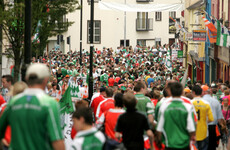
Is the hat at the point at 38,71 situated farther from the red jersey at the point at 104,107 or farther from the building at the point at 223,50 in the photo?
the building at the point at 223,50

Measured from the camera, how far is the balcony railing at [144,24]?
62.2 metres

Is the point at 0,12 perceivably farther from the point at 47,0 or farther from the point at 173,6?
the point at 173,6

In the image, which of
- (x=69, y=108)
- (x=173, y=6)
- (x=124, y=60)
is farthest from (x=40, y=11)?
(x=124, y=60)

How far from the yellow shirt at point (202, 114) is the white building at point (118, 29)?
4955 cm

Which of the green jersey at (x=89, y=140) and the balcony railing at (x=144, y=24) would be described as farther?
the balcony railing at (x=144, y=24)

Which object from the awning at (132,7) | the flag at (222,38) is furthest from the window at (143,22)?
the flag at (222,38)

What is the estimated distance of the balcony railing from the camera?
62.2 meters

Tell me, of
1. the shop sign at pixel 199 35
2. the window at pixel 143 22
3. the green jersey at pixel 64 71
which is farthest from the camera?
the window at pixel 143 22

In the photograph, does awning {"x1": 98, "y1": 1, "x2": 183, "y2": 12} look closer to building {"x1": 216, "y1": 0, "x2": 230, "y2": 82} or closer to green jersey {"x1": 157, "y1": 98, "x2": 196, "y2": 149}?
building {"x1": 216, "y1": 0, "x2": 230, "y2": 82}

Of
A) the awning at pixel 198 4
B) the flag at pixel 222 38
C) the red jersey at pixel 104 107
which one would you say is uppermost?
the awning at pixel 198 4

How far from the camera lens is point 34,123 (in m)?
5.11

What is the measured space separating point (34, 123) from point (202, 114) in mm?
5173

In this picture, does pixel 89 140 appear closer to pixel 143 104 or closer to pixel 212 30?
pixel 143 104

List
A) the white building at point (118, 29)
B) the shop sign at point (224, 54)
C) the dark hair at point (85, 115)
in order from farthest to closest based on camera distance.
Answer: the white building at point (118, 29) < the shop sign at point (224, 54) < the dark hair at point (85, 115)
